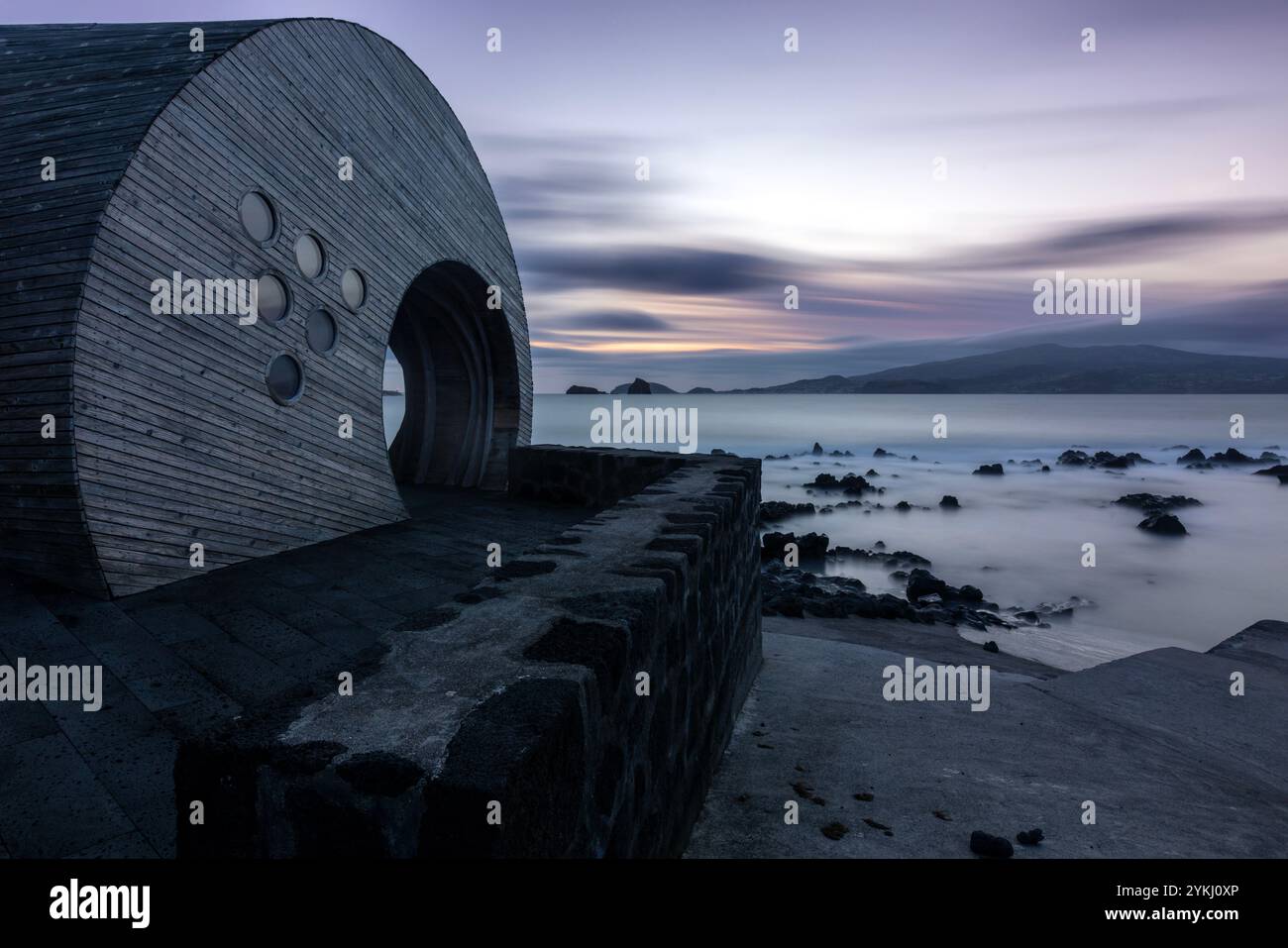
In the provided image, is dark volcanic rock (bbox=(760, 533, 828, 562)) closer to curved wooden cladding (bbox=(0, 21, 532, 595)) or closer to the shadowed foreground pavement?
the shadowed foreground pavement

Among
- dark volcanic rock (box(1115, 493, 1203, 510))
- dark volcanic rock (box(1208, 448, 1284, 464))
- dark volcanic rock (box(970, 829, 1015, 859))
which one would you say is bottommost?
dark volcanic rock (box(970, 829, 1015, 859))

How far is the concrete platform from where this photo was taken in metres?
2.92

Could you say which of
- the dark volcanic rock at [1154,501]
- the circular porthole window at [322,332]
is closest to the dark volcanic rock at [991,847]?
the circular porthole window at [322,332]

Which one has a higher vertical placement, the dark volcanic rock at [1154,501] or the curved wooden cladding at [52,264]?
the curved wooden cladding at [52,264]

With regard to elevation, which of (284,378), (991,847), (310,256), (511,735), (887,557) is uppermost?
(310,256)

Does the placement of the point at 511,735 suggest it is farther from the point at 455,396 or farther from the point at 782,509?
the point at 782,509

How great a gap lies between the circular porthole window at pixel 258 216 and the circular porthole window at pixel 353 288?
108cm

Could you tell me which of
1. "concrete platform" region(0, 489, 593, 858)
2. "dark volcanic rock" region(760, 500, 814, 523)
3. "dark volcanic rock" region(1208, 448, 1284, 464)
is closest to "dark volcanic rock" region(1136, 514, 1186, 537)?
"dark volcanic rock" region(760, 500, 814, 523)

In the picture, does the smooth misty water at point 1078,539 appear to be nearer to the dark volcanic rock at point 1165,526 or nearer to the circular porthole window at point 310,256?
the dark volcanic rock at point 1165,526

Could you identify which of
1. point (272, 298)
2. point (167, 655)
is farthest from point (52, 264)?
point (167, 655)

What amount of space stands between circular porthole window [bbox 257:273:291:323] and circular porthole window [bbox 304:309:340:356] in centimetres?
35

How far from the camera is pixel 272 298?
24.4ft

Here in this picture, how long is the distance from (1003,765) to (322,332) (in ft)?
25.8

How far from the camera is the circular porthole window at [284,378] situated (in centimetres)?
737
